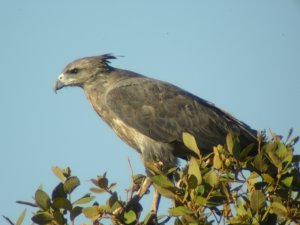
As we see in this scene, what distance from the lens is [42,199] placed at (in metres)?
4.62

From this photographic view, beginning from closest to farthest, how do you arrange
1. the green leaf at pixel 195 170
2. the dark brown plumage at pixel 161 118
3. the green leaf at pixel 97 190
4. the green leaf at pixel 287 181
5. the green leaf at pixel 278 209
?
the green leaf at pixel 278 209
the green leaf at pixel 195 170
the green leaf at pixel 287 181
the green leaf at pixel 97 190
the dark brown plumage at pixel 161 118

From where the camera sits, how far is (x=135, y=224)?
4.80 metres

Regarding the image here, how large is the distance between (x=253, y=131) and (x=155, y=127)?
4.34 ft

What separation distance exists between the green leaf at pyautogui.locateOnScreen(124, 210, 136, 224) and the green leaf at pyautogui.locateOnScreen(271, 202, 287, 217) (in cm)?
111

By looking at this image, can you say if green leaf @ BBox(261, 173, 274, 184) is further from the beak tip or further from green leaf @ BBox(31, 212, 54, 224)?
the beak tip

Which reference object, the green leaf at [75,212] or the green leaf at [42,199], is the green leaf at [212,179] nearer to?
the green leaf at [75,212]

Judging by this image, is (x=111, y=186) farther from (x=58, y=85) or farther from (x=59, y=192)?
(x=58, y=85)

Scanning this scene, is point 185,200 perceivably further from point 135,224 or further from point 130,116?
point 130,116

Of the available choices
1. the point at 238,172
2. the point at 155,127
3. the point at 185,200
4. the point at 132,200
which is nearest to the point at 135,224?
the point at 132,200

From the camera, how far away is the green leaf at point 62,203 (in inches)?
183

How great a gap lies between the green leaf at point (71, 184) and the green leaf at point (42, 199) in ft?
0.54

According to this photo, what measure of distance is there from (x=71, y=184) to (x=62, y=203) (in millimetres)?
163

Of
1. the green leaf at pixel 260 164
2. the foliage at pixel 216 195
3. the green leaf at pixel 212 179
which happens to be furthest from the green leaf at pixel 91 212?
the green leaf at pixel 260 164

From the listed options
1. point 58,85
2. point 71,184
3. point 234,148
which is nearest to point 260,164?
point 234,148
